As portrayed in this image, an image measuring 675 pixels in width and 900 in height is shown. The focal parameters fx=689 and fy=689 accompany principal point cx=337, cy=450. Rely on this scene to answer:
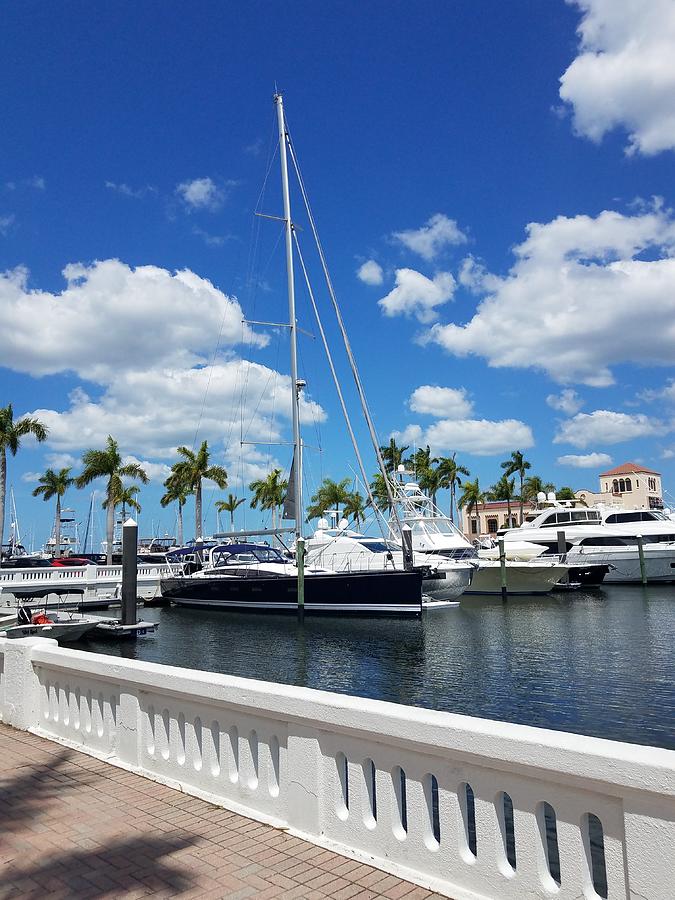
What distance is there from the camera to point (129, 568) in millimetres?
26891

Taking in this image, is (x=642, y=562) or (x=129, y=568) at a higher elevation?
(x=129, y=568)

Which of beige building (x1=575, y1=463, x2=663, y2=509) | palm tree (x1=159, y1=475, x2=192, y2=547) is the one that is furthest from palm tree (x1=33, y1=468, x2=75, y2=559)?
beige building (x1=575, y1=463, x2=663, y2=509)

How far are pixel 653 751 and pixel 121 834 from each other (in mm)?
3940

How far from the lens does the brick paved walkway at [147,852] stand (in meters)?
4.32

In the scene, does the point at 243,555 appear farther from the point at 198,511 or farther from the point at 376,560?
the point at 198,511

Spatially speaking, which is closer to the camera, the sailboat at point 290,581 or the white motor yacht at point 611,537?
the sailboat at point 290,581

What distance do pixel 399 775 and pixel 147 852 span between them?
1.90m

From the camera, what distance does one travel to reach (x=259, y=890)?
14.1ft

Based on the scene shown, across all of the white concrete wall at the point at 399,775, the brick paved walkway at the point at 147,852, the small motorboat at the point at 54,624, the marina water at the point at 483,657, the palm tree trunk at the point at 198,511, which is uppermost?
the palm tree trunk at the point at 198,511

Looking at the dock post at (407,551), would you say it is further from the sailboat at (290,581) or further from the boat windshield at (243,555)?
the boat windshield at (243,555)

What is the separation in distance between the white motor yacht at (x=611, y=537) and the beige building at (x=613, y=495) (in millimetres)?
45879

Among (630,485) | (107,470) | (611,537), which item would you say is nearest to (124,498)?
(107,470)

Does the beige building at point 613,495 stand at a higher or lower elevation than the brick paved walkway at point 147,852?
higher

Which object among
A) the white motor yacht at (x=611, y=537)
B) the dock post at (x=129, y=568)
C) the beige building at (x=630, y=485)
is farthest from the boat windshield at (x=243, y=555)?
the beige building at (x=630, y=485)
